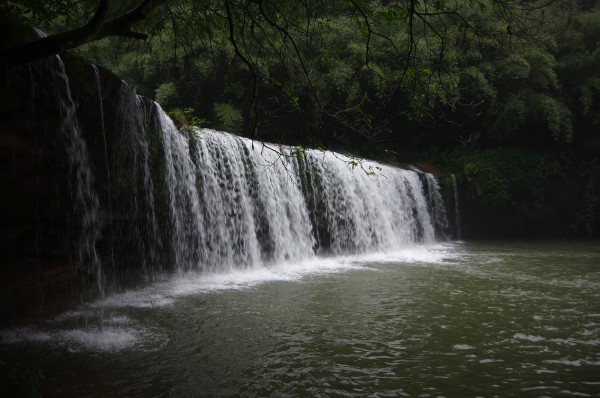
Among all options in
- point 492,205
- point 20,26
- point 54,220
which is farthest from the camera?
point 492,205

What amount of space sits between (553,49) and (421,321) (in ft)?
61.1

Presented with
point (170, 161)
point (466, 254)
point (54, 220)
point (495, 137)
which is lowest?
point (466, 254)

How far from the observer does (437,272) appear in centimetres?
860

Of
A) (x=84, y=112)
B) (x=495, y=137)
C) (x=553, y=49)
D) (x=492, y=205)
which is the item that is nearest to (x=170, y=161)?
(x=84, y=112)

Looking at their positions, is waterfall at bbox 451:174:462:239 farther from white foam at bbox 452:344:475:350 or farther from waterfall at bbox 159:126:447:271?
white foam at bbox 452:344:475:350

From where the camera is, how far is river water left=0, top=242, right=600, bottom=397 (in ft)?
10.7

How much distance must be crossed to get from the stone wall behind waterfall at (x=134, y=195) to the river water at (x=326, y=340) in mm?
769

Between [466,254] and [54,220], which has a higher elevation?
[54,220]

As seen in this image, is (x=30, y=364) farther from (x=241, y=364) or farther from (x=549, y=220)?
(x=549, y=220)

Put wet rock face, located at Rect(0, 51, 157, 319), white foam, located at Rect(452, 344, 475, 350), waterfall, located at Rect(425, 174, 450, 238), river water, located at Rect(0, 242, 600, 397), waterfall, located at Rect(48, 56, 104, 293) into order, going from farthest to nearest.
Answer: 1. waterfall, located at Rect(425, 174, 450, 238)
2. waterfall, located at Rect(48, 56, 104, 293)
3. wet rock face, located at Rect(0, 51, 157, 319)
4. white foam, located at Rect(452, 344, 475, 350)
5. river water, located at Rect(0, 242, 600, 397)

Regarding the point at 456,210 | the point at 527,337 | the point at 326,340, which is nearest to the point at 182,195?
the point at 326,340

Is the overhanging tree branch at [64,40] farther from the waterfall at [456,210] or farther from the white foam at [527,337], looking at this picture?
the waterfall at [456,210]

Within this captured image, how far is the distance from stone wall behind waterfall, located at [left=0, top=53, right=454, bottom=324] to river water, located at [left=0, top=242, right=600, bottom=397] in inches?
30.3

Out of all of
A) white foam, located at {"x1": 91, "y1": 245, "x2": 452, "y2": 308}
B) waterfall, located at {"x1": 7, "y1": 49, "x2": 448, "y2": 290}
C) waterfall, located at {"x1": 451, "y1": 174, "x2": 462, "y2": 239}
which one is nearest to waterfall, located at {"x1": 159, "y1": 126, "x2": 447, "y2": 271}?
waterfall, located at {"x1": 7, "y1": 49, "x2": 448, "y2": 290}
